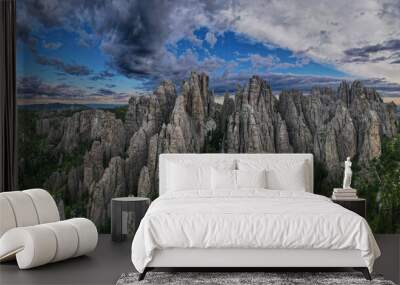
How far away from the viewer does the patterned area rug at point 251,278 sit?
4.64 meters

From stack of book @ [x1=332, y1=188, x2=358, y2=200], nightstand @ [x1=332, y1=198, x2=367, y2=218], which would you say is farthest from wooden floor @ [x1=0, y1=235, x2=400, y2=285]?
stack of book @ [x1=332, y1=188, x2=358, y2=200]

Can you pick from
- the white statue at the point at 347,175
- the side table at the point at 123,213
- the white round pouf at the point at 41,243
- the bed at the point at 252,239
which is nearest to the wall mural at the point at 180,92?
the white statue at the point at 347,175

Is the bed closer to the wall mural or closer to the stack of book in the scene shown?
the stack of book

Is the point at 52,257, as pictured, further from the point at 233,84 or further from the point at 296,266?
the point at 233,84

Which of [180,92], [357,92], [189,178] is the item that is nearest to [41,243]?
[189,178]

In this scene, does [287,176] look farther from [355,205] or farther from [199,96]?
[199,96]

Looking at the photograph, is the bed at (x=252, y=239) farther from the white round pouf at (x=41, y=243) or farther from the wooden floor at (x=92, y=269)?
the white round pouf at (x=41, y=243)

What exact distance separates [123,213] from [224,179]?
119 centimetres

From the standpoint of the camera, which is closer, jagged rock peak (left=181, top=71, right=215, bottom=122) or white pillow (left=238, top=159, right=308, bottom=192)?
white pillow (left=238, top=159, right=308, bottom=192)

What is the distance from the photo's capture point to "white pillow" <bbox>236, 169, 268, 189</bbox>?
6547 millimetres

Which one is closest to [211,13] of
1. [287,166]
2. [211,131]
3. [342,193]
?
[211,131]

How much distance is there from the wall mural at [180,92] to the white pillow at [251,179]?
87cm

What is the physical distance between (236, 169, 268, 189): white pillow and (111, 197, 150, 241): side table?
3.64 feet

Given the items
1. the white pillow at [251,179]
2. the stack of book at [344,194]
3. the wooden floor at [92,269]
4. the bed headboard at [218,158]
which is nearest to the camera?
the wooden floor at [92,269]
